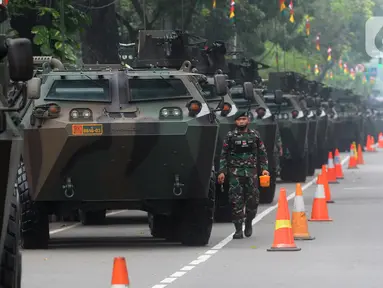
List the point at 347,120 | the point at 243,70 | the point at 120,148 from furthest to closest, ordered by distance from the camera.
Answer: the point at 347,120 < the point at 243,70 < the point at 120,148

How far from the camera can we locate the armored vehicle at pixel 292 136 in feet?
113

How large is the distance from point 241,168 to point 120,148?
2.39 m

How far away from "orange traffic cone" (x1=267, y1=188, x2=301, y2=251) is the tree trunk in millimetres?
20651

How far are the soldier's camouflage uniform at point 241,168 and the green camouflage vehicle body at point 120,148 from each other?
0.94 m

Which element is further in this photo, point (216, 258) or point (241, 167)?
point (241, 167)

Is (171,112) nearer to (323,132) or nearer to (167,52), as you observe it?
(167,52)

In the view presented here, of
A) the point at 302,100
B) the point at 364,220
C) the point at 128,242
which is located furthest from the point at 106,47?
the point at 128,242

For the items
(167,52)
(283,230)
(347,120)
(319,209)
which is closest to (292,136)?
(167,52)

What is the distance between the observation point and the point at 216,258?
53.8 ft

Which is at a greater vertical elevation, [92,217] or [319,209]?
[319,209]

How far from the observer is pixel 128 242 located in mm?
19062

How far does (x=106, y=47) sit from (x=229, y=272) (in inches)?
918

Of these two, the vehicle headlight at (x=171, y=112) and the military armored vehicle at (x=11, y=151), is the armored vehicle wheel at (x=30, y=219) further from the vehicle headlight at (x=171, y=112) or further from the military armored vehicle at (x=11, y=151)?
the military armored vehicle at (x=11, y=151)

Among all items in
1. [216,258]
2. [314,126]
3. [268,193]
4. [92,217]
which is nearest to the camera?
[216,258]
